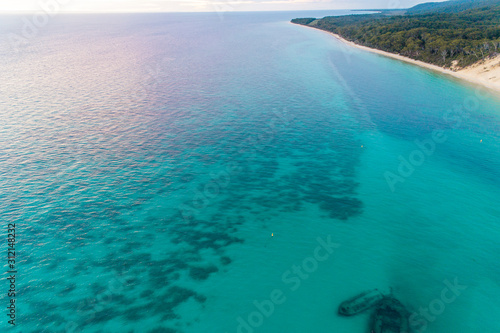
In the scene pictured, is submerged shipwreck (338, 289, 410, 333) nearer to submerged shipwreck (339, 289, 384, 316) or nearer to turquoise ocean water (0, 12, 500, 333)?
submerged shipwreck (339, 289, 384, 316)

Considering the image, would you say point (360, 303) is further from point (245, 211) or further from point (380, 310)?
point (245, 211)

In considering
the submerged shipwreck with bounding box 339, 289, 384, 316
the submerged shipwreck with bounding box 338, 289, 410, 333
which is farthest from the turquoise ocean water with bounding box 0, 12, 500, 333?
the submerged shipwreck with bounding box 338, 289, 410, 333

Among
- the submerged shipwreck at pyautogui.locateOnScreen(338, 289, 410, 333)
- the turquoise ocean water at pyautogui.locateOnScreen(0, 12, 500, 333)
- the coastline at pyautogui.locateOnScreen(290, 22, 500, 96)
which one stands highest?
the coastline at pyautogui.locateOnScreen(290, 22, 500, 96)

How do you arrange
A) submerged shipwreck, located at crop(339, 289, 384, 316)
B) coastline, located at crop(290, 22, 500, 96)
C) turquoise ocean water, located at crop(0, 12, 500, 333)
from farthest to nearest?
coastline, located at crop(290, 22, 500, 96), turquoise ocean water, located at crop(0, 12, 500, 333), submerged shipwreck, located at crop(339, 289, 384, 316)

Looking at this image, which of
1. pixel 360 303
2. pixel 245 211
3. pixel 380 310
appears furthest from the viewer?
pixel 245 211

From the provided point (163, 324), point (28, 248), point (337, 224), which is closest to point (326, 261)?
point (337, 224)

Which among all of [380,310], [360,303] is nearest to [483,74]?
[380,310]
